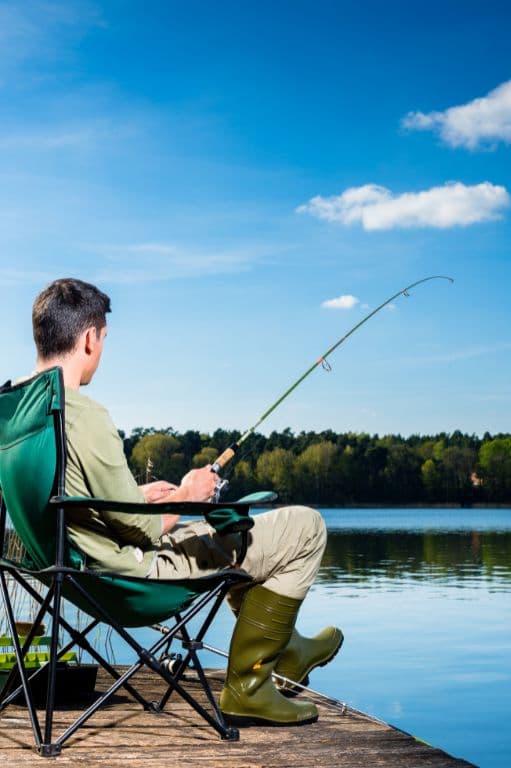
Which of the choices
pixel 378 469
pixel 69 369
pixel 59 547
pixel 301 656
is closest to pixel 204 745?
pixel 59 547

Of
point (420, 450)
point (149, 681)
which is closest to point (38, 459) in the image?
point (149, 681)

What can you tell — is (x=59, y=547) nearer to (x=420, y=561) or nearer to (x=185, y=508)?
(x=185, y=508)

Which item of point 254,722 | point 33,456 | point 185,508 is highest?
point 33,456

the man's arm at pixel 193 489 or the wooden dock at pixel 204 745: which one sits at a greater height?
the man's arm at pixel 193 489

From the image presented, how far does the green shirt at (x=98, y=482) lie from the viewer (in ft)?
9.25

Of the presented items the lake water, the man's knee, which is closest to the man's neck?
the man's knee

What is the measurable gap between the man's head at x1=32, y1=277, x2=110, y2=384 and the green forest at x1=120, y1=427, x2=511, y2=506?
6927cm

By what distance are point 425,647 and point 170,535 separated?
9.31 m

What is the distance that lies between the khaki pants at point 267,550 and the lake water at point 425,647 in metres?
4.90

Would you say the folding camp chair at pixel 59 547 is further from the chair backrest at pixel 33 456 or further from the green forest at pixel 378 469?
the green forest at pixel 378 469

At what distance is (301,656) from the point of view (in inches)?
140

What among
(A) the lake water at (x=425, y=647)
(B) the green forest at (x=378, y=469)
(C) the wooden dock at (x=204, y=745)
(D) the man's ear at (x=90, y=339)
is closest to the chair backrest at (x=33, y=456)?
(D) the man's ear at (x=90, y=339)

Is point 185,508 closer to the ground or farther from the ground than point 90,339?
closer to the ground

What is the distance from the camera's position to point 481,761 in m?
7.44
